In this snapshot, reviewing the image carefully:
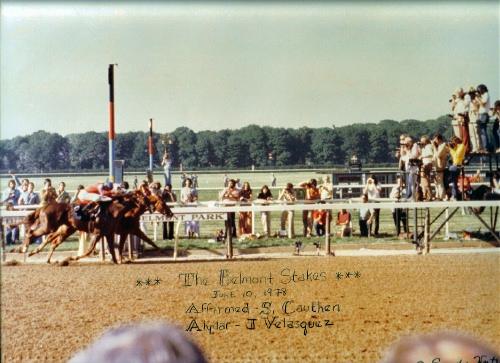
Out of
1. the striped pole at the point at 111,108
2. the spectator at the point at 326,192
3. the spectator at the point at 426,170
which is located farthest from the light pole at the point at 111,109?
the spectator at the point at 426,170

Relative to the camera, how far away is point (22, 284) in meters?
8.59

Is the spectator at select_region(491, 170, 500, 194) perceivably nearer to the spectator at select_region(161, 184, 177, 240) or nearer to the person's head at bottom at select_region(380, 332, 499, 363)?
the spectator at select_region(161, 184, 177, 240)

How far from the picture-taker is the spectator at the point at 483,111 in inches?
417

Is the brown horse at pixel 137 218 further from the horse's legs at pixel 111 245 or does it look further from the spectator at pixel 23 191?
the spectator at pixel 23 191

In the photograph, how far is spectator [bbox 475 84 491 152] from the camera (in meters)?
10.6

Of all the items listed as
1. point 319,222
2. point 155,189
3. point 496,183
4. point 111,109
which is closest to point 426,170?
point 496,183

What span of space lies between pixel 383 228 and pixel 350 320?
999 cm

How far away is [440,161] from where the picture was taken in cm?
1190

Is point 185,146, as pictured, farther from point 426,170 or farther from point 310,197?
point 426,170

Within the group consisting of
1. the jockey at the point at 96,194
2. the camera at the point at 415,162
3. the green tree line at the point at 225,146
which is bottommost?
the jockey at the point at 96,194

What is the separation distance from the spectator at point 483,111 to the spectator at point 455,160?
375 millimetres

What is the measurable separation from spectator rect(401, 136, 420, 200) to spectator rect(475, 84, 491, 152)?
4.02 ft

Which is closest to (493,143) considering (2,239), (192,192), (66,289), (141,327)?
(192,192)

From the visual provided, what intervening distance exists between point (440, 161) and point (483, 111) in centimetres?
138
